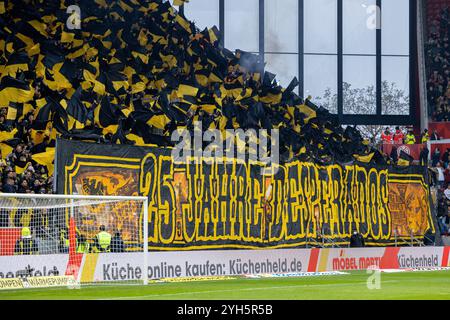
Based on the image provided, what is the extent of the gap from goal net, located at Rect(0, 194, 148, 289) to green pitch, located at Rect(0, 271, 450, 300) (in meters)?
0.82

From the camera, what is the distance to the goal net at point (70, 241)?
19.5m

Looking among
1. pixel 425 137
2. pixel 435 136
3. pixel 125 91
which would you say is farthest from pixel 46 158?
pixel 435 136

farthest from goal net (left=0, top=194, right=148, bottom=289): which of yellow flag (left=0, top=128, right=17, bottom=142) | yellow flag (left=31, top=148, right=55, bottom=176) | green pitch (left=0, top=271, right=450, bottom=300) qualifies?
yellow flag (left=0, top=128, right=17, bottom=142)

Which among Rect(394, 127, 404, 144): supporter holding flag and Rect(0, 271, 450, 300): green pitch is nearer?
Rect(0, 271, 450, 300): green pitch

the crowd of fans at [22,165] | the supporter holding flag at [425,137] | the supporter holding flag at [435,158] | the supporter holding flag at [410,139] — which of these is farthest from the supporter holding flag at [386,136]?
the crowd of fans at [22,165]

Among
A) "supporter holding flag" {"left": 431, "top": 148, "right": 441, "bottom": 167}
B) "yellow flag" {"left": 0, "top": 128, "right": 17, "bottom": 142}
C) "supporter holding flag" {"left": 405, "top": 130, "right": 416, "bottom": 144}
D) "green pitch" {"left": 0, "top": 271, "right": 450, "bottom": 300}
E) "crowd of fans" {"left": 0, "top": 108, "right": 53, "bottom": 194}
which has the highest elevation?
"supporter holding flag" {"left": 405, "top": 130, "right": 416, "bottom": 144}

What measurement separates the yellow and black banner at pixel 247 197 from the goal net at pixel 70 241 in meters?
0.14

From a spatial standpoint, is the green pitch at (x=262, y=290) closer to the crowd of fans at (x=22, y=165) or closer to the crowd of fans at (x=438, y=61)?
the crowd of fans at (x=22, y=165)

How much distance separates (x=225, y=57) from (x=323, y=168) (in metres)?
9.13

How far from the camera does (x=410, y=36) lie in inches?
1953

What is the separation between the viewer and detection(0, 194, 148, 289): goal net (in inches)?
766

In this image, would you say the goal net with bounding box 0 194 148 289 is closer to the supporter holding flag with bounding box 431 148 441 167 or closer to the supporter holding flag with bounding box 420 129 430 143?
the supporter holding flag with bounding box 431 148 441 167

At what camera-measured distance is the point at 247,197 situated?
27.8m
